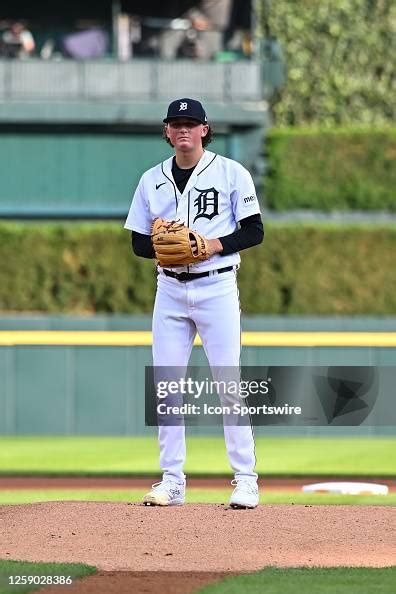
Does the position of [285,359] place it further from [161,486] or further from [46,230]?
[161,486]

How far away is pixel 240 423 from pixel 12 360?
8.96 m

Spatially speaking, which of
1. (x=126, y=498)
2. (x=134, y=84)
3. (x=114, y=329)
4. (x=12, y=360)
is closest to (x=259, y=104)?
(x=134, y=84)

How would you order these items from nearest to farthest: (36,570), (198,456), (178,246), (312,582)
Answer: (312,582) < (36,570) < (178,246) < (198,456)

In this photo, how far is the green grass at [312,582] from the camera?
544 centimetres

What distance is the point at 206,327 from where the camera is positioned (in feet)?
23.6

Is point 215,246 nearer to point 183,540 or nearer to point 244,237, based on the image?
point 244,237

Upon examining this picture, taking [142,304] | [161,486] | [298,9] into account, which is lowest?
[142,304]

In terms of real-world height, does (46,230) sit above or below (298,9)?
below

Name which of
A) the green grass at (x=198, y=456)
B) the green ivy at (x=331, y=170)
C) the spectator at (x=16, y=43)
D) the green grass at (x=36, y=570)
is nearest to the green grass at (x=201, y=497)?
the green grass at (x=198, y=456)

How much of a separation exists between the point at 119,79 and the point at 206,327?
16129 mm

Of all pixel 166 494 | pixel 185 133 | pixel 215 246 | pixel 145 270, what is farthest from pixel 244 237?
pixel 145 270

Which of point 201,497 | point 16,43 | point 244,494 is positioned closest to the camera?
point 244,494

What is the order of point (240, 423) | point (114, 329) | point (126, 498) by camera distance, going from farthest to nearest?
point (114, 329)
point (126, 498)
point (240, 423)

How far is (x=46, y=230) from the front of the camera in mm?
21422
